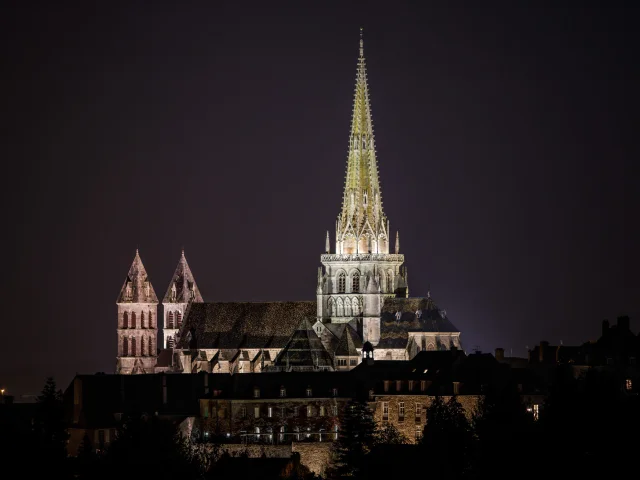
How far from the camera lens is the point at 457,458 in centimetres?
14538

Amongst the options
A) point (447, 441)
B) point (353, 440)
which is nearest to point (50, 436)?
point (353, 440)

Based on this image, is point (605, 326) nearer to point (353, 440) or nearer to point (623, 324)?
point (623, 324)

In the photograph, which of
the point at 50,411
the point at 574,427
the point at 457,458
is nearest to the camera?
the point at 574,427

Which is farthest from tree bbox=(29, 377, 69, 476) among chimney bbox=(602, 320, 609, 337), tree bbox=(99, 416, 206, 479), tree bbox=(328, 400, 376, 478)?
chimney bbox=(602, 320, 609, 337)

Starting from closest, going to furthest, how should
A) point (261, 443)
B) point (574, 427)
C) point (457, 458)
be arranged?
point (574, 427) → point (457, 458) → point (261, 443)

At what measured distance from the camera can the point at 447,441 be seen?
14650 cm

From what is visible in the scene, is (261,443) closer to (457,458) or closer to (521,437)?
(457,458)

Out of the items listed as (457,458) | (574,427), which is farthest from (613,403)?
(457,458)

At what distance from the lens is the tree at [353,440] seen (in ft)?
492

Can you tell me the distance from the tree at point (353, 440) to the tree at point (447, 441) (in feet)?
11.7

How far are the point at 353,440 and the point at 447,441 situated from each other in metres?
9.67

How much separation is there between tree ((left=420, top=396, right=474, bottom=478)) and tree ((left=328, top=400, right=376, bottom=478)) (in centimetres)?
355

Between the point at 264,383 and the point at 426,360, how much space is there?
12.1 metres

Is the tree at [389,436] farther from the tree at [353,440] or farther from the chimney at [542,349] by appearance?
the chimney at [542,349]
